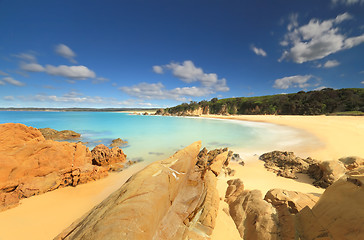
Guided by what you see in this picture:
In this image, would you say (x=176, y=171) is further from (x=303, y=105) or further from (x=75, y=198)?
(x=303, y=105)

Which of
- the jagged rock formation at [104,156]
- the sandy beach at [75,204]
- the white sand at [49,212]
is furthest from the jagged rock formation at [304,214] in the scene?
the jagged rock formation at [104,156]

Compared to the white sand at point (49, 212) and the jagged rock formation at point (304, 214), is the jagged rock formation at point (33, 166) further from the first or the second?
the jagged rock formation at point (304, 214)

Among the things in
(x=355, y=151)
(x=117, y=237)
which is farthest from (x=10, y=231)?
(x=355, y=151)

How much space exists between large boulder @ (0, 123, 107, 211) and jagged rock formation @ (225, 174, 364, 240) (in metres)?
6.46

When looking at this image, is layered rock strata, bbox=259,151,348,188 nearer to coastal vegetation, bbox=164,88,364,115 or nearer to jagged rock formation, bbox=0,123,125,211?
jagged rock formation, bbox=0,123,125,211

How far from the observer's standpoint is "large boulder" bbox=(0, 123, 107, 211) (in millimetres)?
4438

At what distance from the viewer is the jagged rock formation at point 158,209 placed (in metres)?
1.86

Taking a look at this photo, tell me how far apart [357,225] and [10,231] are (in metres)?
6.90

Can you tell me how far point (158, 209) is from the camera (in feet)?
7.36

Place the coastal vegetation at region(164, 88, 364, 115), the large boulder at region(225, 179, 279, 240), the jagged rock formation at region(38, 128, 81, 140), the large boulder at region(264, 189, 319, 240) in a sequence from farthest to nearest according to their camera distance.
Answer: the coastal vegetation at region(164, 88, 364, 115), the jagged rock formation at region(38, 128, 81, 140), the large boulder at region(225, 179, 279, 240), the large boulder at region(264, 189, 319, 240)

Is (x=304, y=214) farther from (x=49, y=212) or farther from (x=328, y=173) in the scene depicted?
(x=49, y=212)

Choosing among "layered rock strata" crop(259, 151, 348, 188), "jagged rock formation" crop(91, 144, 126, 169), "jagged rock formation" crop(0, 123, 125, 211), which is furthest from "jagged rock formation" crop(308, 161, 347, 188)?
"jagged rock formation" crop(91, 144, 126, 169)

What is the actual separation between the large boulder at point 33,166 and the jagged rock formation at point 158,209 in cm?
371

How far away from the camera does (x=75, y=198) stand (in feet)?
16.0
